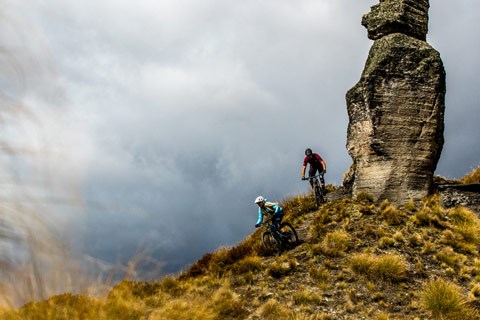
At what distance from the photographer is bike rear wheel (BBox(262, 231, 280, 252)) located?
57.2 feet

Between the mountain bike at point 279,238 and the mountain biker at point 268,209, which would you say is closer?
the mountain biker at point 268,209

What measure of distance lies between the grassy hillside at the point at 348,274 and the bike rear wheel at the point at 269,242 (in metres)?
0.33

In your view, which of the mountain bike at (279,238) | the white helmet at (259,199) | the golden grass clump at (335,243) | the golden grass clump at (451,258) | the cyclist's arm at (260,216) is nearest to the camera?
the cyclist's arm at (260,216)

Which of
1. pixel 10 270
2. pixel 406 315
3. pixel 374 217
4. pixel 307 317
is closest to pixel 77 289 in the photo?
pixel 10 270

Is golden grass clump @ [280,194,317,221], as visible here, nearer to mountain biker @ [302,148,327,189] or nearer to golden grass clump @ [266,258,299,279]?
mountain biker @ [302,148,327,189]

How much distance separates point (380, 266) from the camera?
15641mm

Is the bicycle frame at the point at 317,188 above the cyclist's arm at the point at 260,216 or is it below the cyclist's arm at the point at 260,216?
above

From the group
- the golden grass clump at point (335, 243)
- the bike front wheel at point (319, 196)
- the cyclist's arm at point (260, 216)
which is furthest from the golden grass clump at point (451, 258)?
the cyclist's arm at point (260, 216)

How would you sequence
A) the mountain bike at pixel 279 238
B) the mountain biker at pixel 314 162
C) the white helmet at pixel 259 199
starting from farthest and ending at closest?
1. the mountain biker at pixel 314 162
2. the mountain bike at pixel 279 238
3. the white helmet at pixel 259 199

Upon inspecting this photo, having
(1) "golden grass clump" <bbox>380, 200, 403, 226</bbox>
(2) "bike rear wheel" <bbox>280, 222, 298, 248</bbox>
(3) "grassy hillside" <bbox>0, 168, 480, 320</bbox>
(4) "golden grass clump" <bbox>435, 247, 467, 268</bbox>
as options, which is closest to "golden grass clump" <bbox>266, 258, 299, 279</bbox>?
(3) "grassy hillside" <bbox>0, 168, 480, 320</bbox>

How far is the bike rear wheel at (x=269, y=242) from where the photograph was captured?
17.4 m

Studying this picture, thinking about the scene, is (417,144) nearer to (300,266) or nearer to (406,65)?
(406,65)

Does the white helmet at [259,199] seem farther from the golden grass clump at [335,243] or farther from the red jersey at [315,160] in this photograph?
the red jersey at [315,160]

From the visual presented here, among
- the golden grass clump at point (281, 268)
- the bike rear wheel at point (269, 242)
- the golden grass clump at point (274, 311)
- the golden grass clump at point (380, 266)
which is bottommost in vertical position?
the golden grass clump at point (274, 311)
